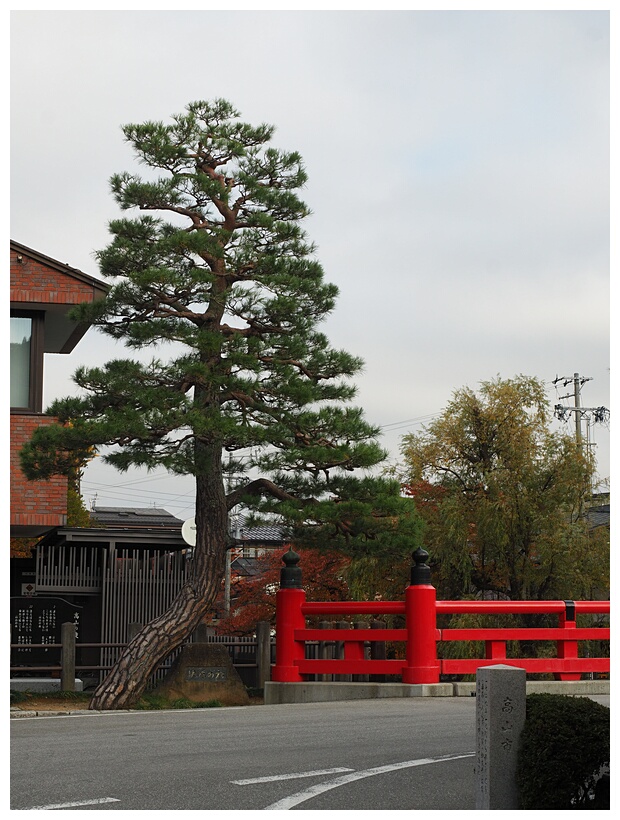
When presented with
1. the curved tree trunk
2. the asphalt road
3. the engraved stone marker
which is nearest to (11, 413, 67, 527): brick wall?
the curved tree trunk

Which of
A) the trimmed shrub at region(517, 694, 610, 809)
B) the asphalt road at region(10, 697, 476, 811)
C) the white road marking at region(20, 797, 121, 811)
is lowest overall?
the asphalt road at region(10, 697, 476, 811)

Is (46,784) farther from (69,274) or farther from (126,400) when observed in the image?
(69,274)

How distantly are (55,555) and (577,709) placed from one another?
19253 millimetres

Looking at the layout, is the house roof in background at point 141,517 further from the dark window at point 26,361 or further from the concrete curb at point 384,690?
the concrete curb at point 384,690

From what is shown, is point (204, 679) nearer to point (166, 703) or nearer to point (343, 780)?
point (166, 703)

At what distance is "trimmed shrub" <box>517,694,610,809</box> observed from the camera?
6.40 meters

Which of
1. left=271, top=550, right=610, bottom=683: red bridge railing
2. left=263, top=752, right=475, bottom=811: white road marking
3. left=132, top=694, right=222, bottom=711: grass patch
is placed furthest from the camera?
left=132, top=694, right=222, bottom=711: grass patch

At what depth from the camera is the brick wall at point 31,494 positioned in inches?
784

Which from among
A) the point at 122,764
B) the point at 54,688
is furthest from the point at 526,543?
the point at 122,764

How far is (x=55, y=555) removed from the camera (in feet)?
80.1

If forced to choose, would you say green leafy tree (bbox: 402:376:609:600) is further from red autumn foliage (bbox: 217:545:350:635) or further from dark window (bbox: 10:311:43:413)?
dark window (bbox: 10:311:43:413)

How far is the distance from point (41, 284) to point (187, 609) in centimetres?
704

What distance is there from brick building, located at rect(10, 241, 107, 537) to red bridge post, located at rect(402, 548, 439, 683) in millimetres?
7625

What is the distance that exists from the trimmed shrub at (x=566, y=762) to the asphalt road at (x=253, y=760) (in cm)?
106
